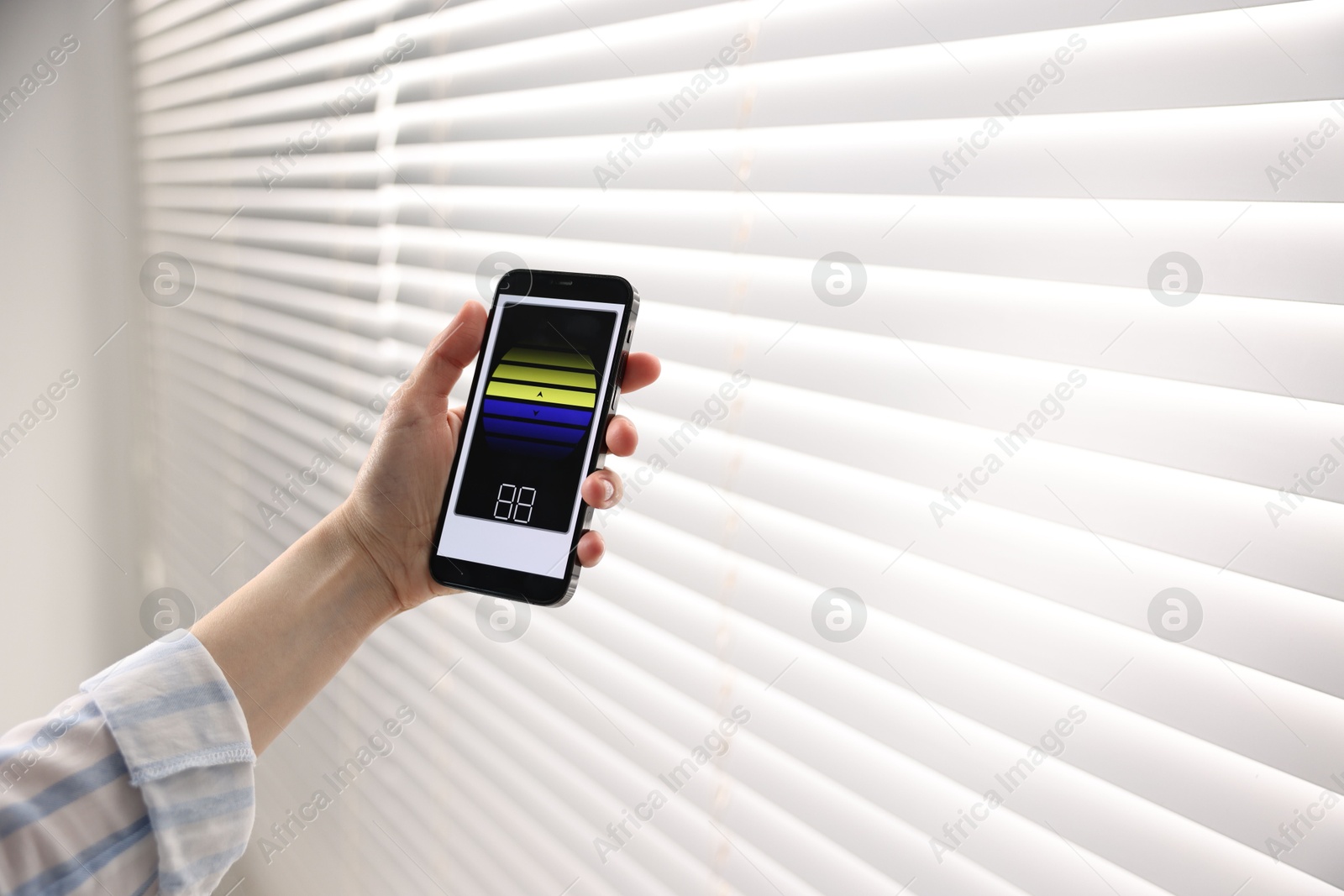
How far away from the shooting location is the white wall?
1809mm

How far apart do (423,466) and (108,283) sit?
1.64 m

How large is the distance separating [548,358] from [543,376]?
0.7 inches

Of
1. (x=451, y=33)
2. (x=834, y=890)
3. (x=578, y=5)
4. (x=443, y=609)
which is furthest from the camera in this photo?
(x=443, y=609)

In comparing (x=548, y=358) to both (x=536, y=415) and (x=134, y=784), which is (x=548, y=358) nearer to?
(x=536, y=415)

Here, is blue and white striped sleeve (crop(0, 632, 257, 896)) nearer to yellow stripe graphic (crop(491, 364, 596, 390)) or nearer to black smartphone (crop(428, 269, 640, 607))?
black smartphone (crop(428, 269, 640, 607))

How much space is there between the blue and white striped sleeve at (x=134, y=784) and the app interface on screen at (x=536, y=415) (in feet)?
0.84

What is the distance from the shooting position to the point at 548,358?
0.73 m

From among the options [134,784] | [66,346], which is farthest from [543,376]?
[66,346]

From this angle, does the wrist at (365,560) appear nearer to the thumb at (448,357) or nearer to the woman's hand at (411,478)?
the woman's hand at (411,478)

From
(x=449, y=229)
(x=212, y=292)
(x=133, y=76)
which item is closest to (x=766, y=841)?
(x=449, y=229)

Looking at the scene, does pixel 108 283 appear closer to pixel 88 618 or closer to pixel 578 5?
pixel 88 618

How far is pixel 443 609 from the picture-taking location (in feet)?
3.55

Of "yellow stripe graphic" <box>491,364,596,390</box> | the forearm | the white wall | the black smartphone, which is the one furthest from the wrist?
the white wall

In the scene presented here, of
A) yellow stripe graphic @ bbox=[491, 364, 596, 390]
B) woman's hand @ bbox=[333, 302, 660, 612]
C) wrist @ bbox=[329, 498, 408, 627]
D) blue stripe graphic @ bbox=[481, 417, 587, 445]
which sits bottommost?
wrist @ bbox=[329, 498, 408, 627]
